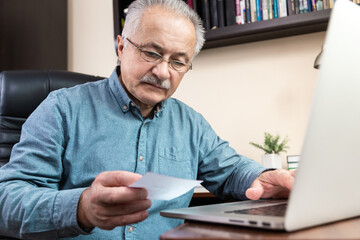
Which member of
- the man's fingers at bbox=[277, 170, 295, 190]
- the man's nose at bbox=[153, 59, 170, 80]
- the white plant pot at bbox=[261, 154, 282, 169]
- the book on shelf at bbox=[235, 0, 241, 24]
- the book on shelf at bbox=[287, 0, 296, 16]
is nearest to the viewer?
the man's fingers at bbox=[277, 170, 295, 190]

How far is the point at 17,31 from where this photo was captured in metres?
1.95

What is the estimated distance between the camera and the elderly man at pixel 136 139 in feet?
2.72

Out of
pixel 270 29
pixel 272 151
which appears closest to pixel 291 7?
pixel 270 29

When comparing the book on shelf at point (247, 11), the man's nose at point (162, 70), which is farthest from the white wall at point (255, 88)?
the man's nose at point (162, 70)

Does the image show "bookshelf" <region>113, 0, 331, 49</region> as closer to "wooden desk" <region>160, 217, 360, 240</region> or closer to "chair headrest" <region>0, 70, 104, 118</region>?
"chair headrest" <region>0, 70, 104, 118</region>

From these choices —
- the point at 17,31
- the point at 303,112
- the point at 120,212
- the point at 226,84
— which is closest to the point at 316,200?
the point at 120,212

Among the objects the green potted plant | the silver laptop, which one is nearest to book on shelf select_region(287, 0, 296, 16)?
the green potted plant

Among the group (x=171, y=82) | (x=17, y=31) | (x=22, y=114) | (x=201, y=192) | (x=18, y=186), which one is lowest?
(x=201, y=192)

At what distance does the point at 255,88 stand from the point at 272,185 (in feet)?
3.29

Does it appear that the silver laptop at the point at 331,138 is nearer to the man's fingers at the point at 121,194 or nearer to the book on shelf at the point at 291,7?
the man's fingers at the point at 121,194

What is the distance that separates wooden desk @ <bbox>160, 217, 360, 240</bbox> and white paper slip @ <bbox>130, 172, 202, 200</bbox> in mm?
60

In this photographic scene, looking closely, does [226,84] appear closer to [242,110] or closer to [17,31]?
[242,110]

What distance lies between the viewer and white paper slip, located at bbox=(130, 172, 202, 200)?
0.44 meters

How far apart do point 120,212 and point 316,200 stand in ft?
0.96
